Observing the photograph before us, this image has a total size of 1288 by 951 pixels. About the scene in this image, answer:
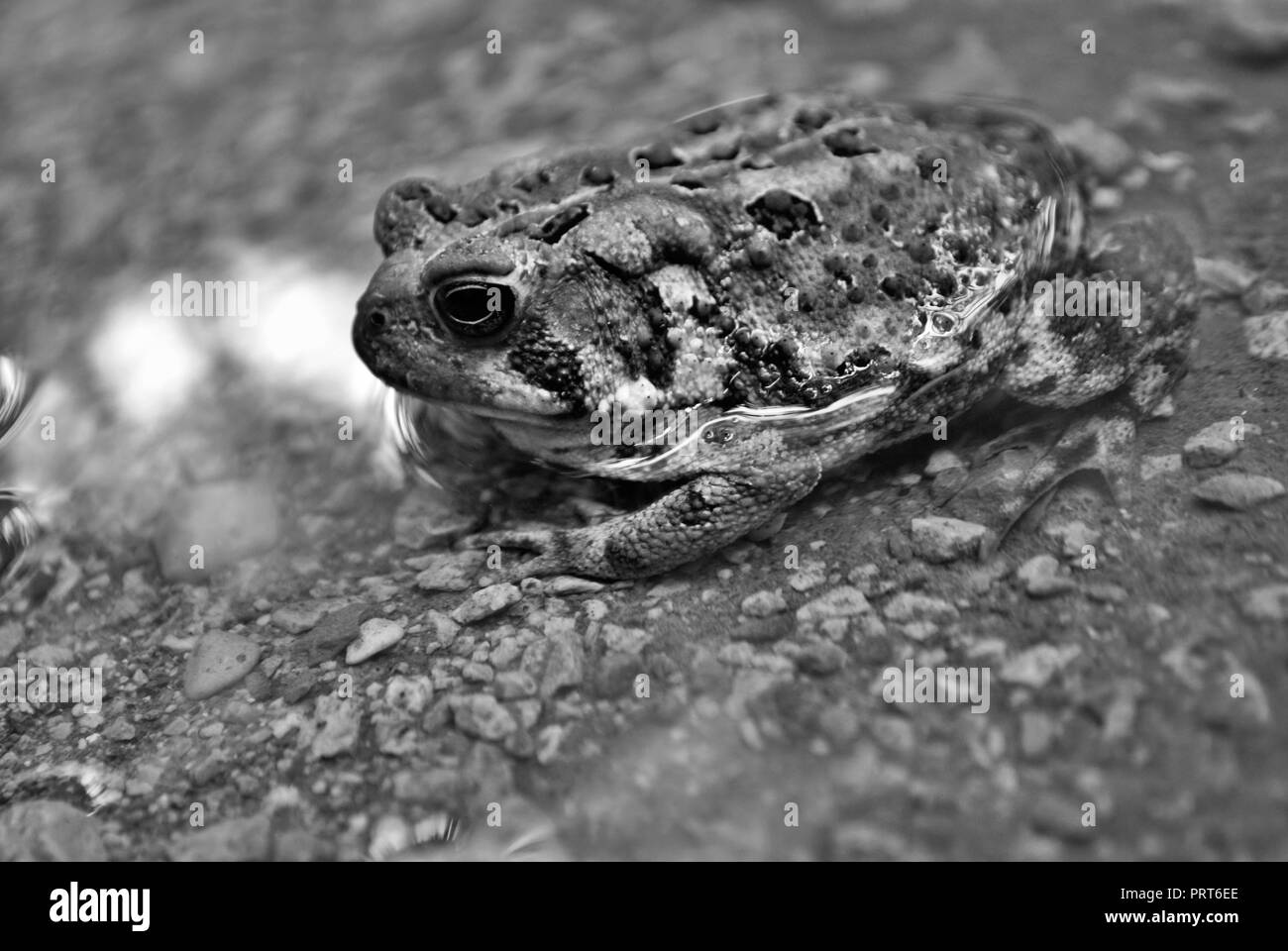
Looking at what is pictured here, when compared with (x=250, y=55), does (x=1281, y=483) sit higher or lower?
lower

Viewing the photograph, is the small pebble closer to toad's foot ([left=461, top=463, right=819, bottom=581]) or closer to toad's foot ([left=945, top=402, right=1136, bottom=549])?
toad's foot ([left=461, top=463, right=819, bottom=581])

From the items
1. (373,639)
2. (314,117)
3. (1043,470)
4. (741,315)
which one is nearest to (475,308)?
(741,315)

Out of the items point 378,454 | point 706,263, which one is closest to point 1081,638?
point 706,263

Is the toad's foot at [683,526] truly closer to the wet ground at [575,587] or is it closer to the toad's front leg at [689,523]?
the toad's front leg at [689,523]

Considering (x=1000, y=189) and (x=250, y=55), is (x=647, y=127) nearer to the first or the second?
(x=1000, y=189)

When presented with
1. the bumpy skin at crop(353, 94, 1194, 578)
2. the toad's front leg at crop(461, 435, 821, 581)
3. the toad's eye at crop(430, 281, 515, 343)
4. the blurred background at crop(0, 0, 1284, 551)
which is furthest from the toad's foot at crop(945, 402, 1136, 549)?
the toad's eye at crop(430, 281, 515, 343)

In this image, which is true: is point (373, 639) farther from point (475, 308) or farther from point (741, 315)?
point (741, 315)

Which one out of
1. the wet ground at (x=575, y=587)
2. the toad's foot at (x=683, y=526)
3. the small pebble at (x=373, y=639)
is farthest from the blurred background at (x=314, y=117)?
the toad's foot at (x=683, y=526)
